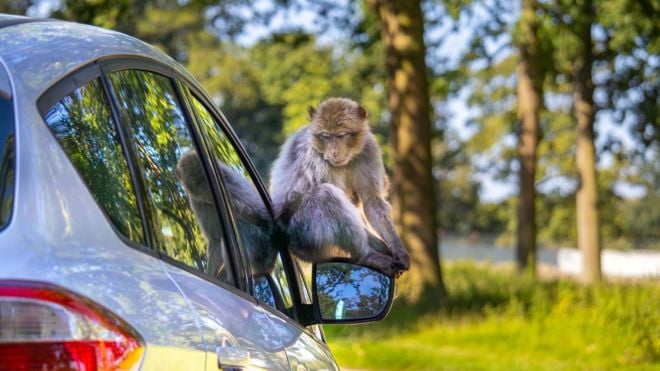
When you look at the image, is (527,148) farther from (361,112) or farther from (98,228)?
(98,228)

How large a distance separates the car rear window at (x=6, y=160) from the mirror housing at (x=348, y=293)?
169cm

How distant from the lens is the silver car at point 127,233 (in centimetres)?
199

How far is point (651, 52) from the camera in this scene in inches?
1034

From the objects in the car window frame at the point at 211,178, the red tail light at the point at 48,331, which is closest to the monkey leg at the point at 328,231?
the car window frame at the point at 211,178

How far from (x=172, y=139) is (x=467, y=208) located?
81.1m

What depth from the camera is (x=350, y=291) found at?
149 inches

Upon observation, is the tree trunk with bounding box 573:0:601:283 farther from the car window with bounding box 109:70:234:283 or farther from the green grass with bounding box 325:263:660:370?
the car window with bounding box 109:70:234:283

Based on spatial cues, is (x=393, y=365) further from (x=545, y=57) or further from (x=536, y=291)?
(x=545, y=57)

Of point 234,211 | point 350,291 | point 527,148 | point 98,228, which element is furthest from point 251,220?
point 527,148

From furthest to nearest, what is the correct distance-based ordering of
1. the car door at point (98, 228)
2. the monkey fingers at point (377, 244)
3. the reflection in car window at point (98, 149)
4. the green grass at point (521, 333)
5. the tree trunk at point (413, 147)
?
1. the tree trunk at point (413, 147)
2. the green grass at point (521, 333)
3. the monkey fingers at point (377, 244)
4. the reflection in car window at point (98, 149)
5. the car door at point (98, 228)

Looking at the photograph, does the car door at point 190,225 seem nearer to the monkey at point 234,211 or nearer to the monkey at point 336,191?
the monkey at point 234,211

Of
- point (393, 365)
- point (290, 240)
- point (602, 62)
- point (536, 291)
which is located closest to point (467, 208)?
point (602, 62)

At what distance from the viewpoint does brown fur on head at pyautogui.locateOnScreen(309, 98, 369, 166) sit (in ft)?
18.0

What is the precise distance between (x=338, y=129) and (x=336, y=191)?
0.92 meters
